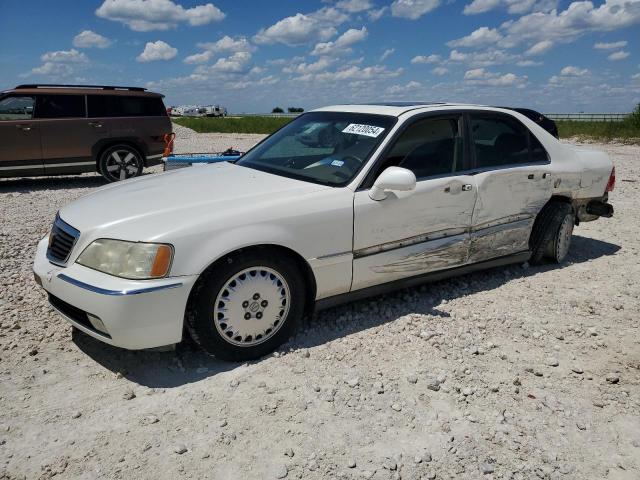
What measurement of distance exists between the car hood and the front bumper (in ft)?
0.93

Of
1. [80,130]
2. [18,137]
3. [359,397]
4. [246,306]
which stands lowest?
[359,397]

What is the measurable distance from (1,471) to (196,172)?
8.41 ft

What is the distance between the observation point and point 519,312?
441cm

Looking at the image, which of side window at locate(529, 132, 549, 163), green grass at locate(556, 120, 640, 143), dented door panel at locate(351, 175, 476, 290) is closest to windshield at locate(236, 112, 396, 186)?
dented door panel at locate(351, 175, 476, 290)

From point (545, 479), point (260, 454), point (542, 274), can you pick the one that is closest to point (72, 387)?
point (260, 454)

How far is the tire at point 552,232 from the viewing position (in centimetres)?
520

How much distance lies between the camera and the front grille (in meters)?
3.39

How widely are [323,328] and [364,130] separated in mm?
1548

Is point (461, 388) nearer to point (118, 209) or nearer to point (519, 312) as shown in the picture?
point (519, 312)

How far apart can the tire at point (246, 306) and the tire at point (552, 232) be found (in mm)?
2705

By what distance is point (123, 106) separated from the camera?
10812mm

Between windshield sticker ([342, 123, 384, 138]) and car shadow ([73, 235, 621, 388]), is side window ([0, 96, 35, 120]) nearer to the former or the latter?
car shadow ([73, 235, 621, 388])

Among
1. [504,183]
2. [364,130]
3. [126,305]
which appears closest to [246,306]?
[126,305]

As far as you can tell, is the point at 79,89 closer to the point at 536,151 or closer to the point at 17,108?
the point at 17,108
